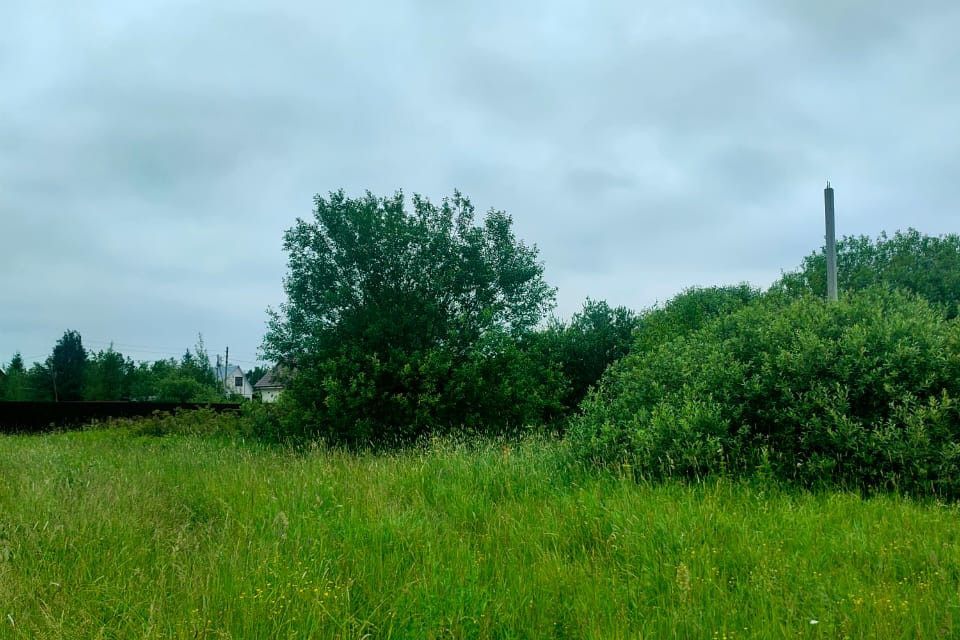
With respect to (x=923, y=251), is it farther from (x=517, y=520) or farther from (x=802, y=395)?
(x=517, y=520)

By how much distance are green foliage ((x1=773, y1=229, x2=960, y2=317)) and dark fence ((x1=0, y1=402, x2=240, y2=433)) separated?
22.8 metres

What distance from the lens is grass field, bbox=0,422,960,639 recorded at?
3.14m

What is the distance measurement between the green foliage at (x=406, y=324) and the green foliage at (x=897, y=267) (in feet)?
41.3

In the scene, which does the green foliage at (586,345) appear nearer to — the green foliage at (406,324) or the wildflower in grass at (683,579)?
A: the green foliage at (406,324)

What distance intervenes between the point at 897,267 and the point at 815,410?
20.4 metres

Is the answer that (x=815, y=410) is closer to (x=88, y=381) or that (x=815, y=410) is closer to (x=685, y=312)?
(x=685, y=312)

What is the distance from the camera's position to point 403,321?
12.9m

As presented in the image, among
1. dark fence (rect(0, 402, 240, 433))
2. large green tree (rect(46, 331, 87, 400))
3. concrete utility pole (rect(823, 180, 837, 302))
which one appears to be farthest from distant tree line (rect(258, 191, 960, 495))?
large green tree (rect(46, 331, 87, 400))

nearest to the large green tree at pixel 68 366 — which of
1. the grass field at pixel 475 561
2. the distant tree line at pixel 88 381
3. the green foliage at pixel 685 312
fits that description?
the distant tree line at pixel 88 381

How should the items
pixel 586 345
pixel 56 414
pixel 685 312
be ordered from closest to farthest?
pixel 586 345
pixel 685 312
pixel 56 414

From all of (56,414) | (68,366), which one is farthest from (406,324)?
(68,366)

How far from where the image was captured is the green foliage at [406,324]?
40.1 ft

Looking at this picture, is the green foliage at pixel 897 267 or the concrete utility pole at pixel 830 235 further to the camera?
the green foliage at pixel 897 267

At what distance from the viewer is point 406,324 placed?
510 inches
